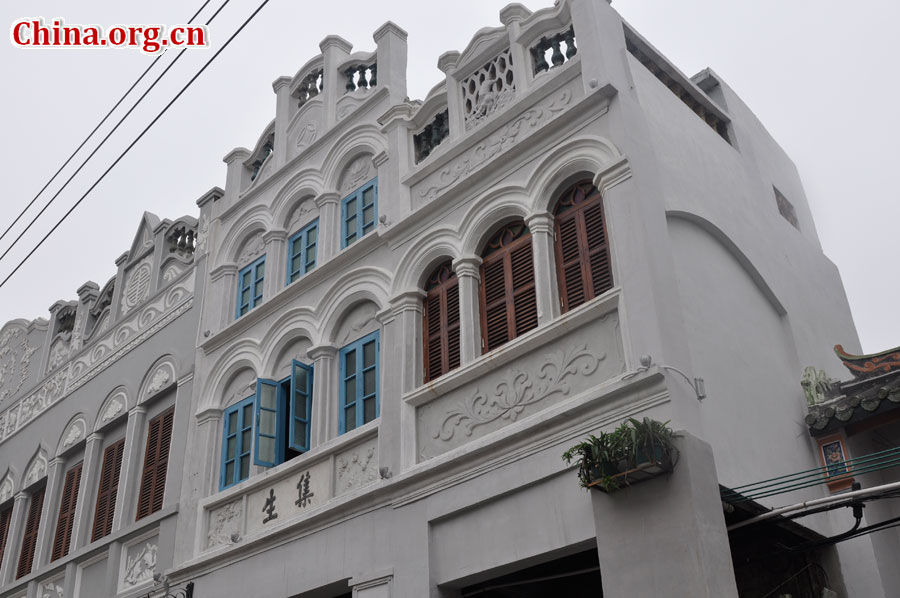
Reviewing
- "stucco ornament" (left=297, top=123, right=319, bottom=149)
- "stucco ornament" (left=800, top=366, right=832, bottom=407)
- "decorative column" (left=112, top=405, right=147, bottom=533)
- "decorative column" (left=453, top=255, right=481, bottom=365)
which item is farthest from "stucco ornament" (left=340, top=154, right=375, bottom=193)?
"stucco ornament" (left=800, top=366, right=832, bottom=407)

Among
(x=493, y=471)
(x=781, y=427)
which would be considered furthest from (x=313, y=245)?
(x=781, y=427)

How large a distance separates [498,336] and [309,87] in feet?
22.8

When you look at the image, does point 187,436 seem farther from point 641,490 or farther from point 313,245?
point 641,490

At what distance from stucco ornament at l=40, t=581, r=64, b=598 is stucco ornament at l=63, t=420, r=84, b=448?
7.56 ft

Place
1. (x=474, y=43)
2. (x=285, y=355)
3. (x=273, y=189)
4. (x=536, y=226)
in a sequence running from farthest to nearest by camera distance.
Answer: (x=273, y=189), (x=285, y=355), (x=474, y=43), (x=536, y=226)

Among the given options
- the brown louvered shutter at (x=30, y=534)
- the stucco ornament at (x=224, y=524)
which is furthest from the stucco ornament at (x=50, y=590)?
the stucco ornament at (x=224, y=524)

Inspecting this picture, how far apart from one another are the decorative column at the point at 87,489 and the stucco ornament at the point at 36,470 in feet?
5.00

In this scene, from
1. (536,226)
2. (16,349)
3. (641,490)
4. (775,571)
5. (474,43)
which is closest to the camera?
(641,490)

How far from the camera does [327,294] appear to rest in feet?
41.2

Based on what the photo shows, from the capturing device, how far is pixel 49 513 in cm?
1622

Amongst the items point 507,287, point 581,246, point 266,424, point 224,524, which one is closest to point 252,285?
point 266,424

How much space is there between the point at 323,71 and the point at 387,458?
23.2 feet

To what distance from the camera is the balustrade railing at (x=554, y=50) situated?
35.8 feet

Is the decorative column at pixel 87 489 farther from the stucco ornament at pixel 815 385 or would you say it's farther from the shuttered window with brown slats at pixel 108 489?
the stucco ornament at pixel 815 385
